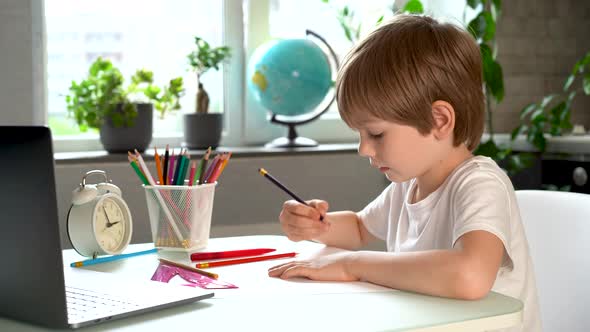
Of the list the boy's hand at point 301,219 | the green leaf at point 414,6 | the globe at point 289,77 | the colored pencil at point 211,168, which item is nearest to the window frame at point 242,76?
the globe at point 289,77

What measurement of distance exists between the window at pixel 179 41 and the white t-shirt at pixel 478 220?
4.70ft

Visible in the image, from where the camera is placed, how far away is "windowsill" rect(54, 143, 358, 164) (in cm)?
236

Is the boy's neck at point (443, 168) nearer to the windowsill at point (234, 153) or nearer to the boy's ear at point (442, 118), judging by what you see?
the boy's ear at point (442, 118)

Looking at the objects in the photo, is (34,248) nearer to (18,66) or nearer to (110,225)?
(110,225)

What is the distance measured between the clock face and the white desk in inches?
11.7

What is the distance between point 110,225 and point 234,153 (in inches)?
44.2

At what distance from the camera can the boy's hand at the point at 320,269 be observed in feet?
3.96

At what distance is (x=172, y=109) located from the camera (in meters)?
2.66

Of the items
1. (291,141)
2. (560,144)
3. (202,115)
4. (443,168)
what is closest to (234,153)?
(202,115)

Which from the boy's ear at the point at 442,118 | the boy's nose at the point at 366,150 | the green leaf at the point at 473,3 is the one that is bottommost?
the boy's nose at the point at 366,150

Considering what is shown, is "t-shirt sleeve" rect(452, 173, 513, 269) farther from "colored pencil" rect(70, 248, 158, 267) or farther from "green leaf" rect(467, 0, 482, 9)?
"green leaf" rect(467, 0, 482, 9)

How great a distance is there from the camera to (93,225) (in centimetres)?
141

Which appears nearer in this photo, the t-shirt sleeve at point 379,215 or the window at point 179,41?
the t-shirt sleeve at point 379,215

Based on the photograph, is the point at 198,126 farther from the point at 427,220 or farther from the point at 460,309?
the point at 460,309
